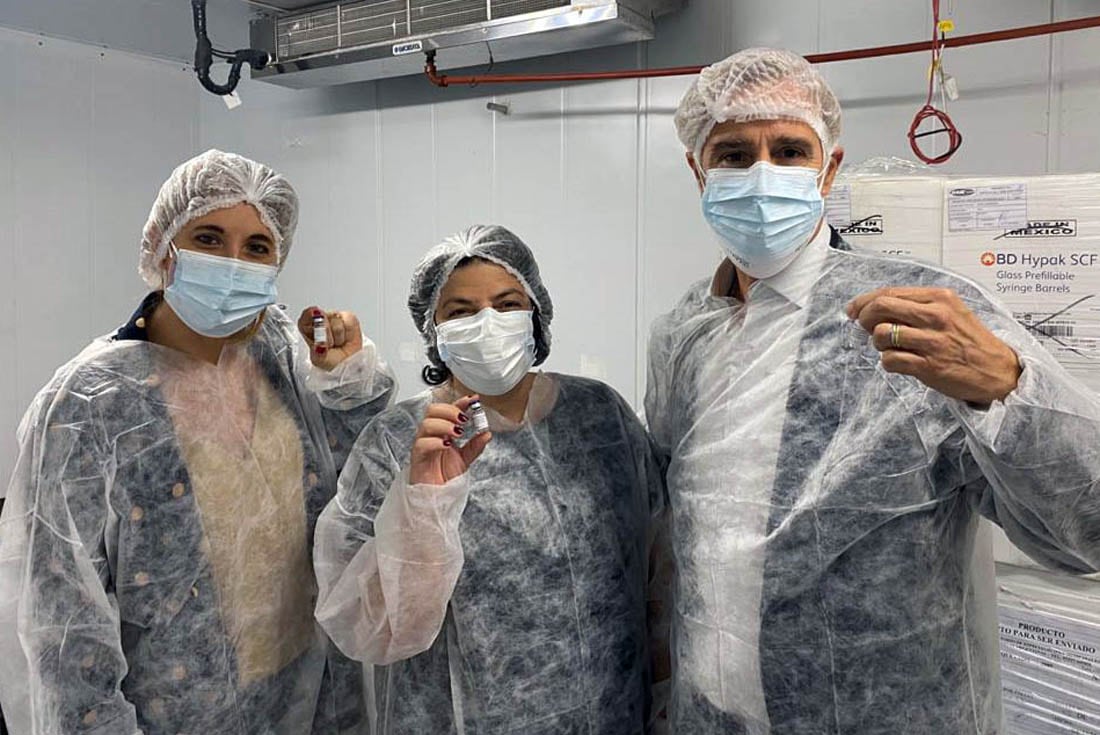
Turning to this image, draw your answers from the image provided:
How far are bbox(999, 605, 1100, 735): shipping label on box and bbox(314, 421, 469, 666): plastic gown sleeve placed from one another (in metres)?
1.18

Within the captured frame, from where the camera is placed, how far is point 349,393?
154 centimetres

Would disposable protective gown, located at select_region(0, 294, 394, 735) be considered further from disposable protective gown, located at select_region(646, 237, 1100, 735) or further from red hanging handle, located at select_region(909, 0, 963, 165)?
red hanging handle, located at select_region(909, 0, 963, 165)

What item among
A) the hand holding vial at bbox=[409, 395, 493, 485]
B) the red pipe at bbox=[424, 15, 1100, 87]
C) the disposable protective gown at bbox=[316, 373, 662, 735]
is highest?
the red pipe at bbox=[424, 15, 1100, 87]

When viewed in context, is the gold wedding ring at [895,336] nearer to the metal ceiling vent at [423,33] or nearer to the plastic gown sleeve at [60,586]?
the plastic gown sleeve at [60,586]

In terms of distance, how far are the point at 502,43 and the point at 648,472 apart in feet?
4.82

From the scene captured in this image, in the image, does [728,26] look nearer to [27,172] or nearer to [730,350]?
[730,350]

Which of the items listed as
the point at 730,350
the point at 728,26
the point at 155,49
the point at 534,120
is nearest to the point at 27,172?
the point at 155,49

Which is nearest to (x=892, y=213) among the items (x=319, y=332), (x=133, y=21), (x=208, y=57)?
(x=319, y=332)

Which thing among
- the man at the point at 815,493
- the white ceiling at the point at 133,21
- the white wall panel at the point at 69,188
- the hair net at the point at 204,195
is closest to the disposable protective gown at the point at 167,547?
the hair net at the point at 204,195

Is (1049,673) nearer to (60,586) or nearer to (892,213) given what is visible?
(892,213)

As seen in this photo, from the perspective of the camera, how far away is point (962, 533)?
1089mm

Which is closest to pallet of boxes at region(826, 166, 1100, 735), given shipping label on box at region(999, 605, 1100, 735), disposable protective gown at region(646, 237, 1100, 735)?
shipping label on box at region(999, 605, 1100, 735)

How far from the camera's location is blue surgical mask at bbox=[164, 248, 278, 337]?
4.35ft

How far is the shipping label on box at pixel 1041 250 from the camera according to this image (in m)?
1.58
